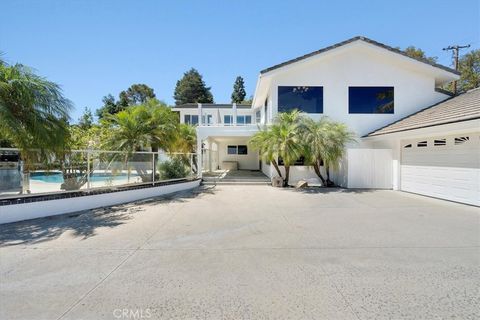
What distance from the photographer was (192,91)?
5891cm

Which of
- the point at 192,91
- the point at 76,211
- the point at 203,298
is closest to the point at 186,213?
the point at 76,211

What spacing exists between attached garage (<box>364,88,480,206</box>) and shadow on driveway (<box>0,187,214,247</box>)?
1114 centimetres

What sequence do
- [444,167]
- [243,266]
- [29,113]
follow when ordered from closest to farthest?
[243,266]
[29,113]
[444,167]

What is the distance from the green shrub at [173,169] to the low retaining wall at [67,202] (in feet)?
2.83

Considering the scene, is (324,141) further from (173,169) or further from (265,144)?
(173,169)

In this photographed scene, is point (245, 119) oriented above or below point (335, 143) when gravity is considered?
above

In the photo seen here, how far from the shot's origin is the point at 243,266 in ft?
13.7

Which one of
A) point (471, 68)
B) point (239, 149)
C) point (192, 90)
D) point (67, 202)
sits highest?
point (192, 90)

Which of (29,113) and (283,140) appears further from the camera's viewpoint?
(283,140)

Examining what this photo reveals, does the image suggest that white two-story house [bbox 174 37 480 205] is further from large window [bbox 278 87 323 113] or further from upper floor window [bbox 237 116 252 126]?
upper floor window [bbox 237 116 252 126]

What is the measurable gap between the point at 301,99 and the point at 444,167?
7.63m

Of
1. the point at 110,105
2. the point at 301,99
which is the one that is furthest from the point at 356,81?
the point at 110,105

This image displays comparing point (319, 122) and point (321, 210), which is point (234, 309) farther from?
point (319, 122)

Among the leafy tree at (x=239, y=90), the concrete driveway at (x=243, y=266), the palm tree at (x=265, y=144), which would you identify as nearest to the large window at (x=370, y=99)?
the palm tree at (x=265, y=144)
